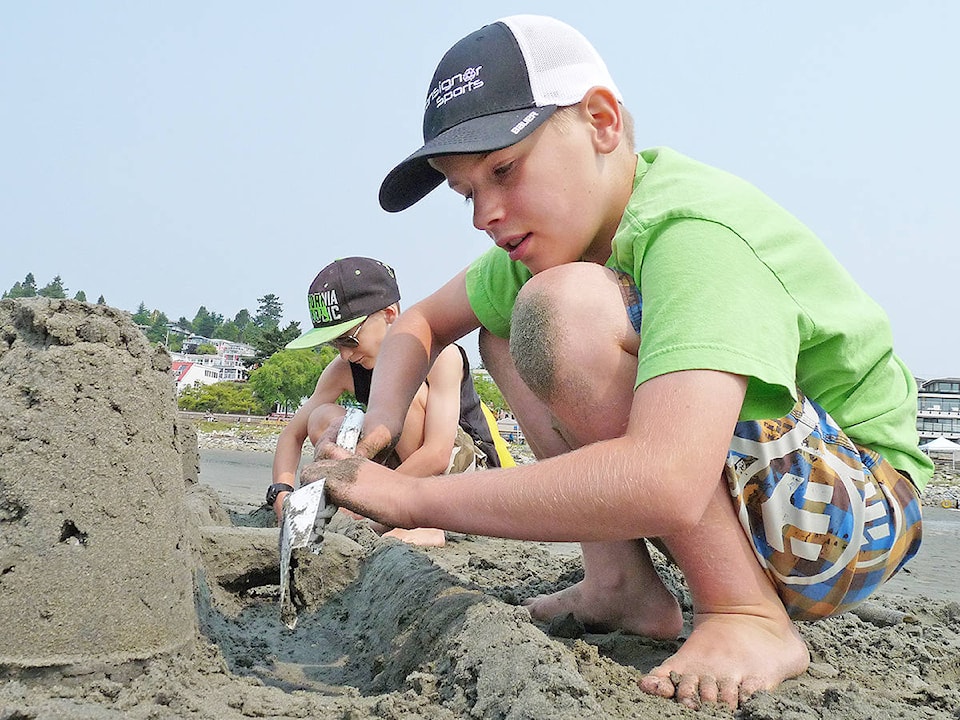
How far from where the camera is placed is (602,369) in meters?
1.82

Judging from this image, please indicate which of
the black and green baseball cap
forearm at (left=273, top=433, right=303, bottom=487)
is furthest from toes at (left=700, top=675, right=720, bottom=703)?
forearm at (left=273, top=433, right=303, bottom=487)

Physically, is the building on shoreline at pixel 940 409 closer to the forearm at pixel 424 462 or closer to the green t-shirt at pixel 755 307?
the forearm at pixel 424 462

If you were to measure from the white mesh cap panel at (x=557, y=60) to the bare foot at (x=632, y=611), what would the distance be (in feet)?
4.04

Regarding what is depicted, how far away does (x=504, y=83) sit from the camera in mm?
1930

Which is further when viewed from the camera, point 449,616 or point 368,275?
point 368,275

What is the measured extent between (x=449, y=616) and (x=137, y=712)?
70 centimetres

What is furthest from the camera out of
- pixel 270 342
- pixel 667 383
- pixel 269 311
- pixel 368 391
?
pixel 269 311

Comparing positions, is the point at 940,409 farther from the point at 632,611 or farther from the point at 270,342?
the point at 632,611

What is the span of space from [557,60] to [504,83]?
0.15 meters

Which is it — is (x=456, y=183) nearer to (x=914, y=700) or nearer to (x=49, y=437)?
(x=49, y=437)

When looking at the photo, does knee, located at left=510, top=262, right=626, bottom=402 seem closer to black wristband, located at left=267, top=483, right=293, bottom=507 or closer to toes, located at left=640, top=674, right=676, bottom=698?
toes, located at left=640, top=674, right=676, bottom=698

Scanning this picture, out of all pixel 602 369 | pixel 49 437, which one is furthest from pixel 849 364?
pixel 49 437

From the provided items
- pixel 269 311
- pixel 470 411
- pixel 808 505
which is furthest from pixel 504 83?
pixel 269 311

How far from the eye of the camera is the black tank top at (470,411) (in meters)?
4.55
